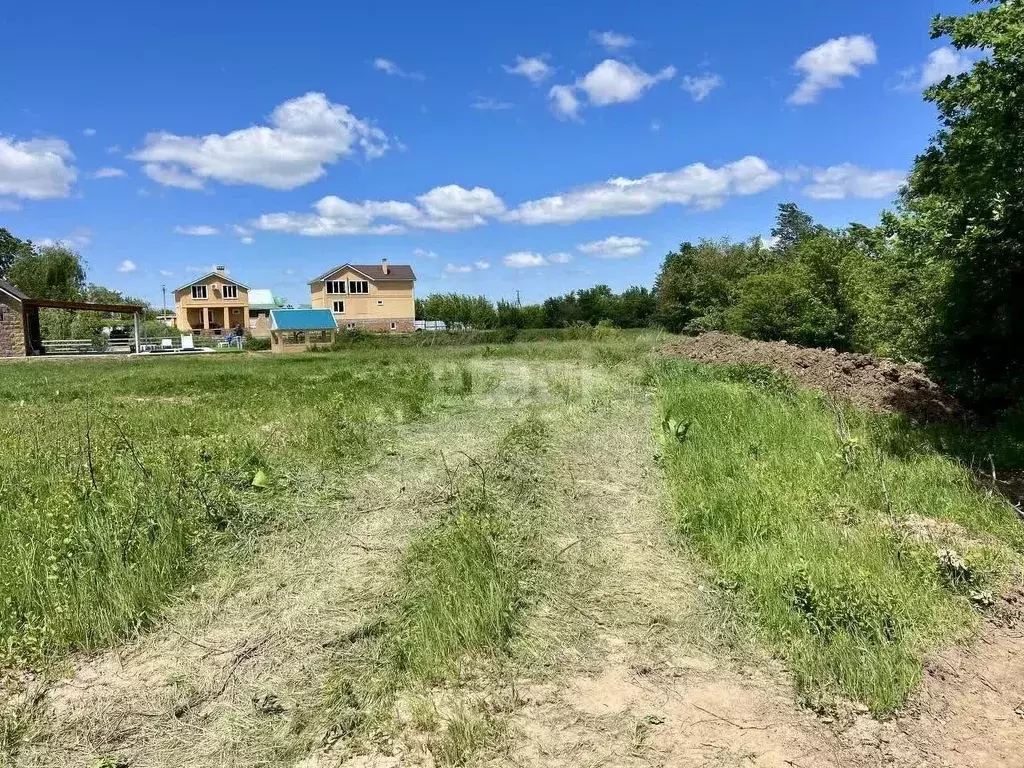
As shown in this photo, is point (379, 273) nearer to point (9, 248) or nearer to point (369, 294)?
point (369, 294)

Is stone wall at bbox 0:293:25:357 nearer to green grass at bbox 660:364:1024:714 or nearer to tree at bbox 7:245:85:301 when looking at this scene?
tree at bbox 7:245:85:301

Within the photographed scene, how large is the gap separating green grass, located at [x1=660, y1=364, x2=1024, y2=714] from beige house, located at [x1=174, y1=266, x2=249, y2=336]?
215 ft

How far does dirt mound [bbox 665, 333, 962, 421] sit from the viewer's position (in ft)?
33.9

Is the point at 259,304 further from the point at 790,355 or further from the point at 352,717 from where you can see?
the point at 352,717

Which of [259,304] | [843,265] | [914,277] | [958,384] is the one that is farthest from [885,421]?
[259,304]

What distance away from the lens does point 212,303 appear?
65.1 metres

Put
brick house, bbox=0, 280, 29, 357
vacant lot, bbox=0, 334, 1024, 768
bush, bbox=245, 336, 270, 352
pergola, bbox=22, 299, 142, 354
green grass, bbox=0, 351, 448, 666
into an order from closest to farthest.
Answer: vacant lot, bbox=0, 334, 1024, 768 → green grass, bbox=0, 351, 448, 666 → pergola, bbox=22, 299, 142, 354 → brick house, bbox=0, 280, 29, 357 → bush, bbox=245, 336, 270, 352

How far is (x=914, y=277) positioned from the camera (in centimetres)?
1270

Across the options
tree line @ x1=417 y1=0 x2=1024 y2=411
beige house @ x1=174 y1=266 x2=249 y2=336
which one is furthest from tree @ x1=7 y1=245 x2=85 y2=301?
tree line @ x1=417 y1=0 x2=1024 y2=411

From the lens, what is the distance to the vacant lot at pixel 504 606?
311 centimetres

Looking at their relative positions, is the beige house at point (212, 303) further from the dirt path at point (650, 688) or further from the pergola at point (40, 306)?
the dirt path at point (650, 688)

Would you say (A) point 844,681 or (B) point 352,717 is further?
(A) point 844,681

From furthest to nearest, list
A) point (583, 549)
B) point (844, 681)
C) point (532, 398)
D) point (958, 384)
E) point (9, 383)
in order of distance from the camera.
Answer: point (9, 383), point (532, 398), point (958, 384), point (583, 549), point (844, 681)

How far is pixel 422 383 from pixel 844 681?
1147 centimetres
